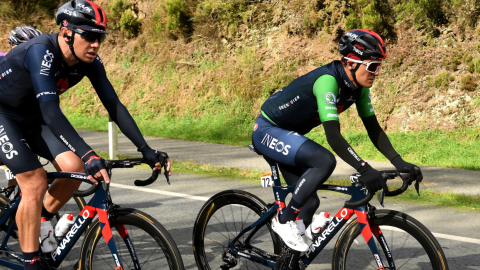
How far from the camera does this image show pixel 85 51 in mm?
3773

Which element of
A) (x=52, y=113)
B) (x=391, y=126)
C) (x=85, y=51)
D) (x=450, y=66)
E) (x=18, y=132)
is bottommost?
(x=391, y=126)

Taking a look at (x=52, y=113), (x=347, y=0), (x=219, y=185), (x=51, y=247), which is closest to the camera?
(x=52, y=113)

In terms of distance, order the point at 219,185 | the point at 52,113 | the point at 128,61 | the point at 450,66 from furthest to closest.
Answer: the point at 128,61 < the point at 450,66 < the point at 219,185 < the point at 52,113

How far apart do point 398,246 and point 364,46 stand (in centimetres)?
141

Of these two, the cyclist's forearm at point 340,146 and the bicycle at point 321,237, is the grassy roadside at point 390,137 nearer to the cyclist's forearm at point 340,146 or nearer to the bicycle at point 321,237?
the bicycle at point 321,237

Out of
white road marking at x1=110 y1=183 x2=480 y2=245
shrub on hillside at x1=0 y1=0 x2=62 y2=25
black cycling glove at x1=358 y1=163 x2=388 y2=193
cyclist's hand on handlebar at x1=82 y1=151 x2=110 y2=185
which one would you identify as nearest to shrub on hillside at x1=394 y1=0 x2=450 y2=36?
white road marking at x1=110 y1=183 x2=480 y2=245

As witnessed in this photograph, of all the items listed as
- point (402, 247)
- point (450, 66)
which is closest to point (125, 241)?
point (402, 247)

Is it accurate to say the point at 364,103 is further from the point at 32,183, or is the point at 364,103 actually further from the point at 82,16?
the point at 32,183

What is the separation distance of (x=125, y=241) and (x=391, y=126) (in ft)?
33.4

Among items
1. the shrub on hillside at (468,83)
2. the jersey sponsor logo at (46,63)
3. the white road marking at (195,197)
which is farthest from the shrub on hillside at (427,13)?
the jersey sponsor logo at (46,63)

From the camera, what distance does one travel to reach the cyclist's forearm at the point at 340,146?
11.8ft

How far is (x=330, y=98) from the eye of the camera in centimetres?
379

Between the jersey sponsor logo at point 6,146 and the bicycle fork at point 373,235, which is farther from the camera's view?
the jersey sponsor logo at point 6,146

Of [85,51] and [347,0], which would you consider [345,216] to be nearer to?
[85,51]
